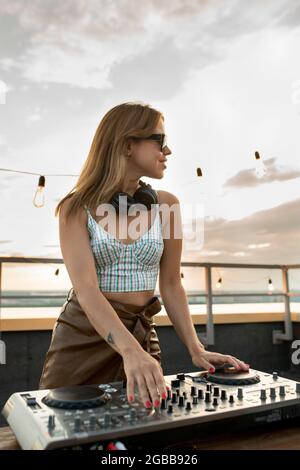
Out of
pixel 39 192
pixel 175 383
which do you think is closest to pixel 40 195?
pixel 39 192

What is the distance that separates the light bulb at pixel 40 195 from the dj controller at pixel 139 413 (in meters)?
2.61

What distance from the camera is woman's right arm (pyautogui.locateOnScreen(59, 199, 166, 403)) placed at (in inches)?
32.2

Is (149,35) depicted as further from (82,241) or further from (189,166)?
(82,241)

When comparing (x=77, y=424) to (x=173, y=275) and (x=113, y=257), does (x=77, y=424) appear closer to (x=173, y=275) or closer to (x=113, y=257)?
(x=113, y=257)

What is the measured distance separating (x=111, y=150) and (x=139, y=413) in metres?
0.79

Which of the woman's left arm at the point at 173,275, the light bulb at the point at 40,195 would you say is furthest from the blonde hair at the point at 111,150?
the light bulb at the point at 40,195

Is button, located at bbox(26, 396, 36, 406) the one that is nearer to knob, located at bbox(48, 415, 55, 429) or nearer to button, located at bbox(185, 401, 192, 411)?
knob, located at bbox(48, 415, 55, 429)

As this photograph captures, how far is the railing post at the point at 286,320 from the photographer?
4.26 meters

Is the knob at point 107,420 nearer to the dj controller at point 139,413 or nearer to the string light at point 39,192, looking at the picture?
the dj controller at point 139,413

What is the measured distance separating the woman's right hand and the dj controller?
0.01 meters

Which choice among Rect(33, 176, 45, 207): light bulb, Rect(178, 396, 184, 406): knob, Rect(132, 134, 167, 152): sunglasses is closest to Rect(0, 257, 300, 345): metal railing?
Rect(33, 176, 45, 207): light bulb

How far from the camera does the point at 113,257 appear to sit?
1.22 metres

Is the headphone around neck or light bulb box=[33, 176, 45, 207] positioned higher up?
light bulb box=[33, 176, 45, 207]
